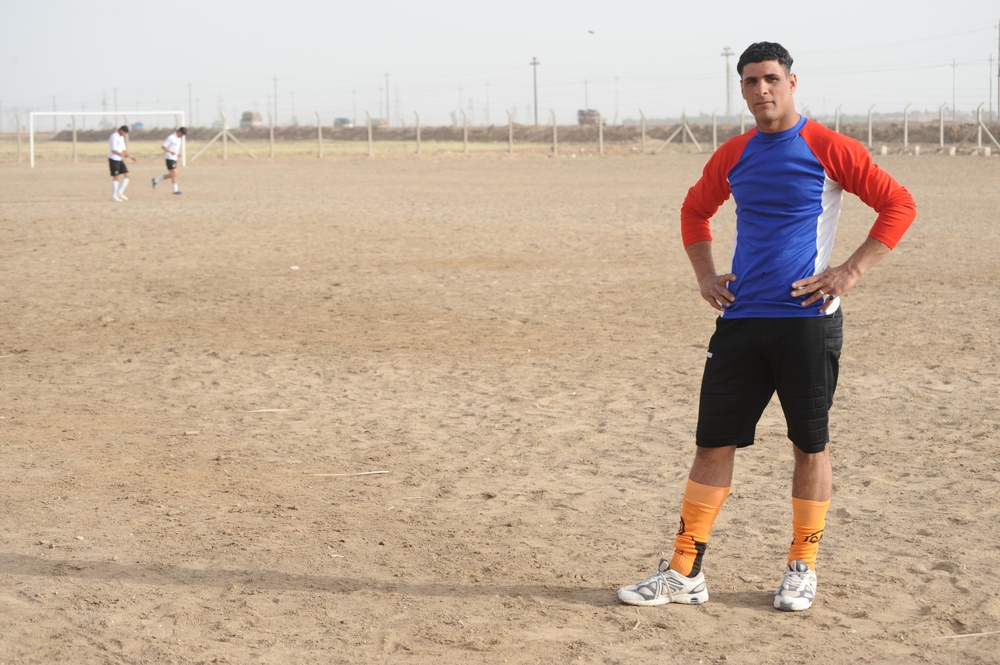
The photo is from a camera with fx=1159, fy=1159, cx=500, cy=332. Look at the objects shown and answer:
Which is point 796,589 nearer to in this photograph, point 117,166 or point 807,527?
point 807,527

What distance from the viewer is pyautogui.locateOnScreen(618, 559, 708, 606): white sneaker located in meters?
4.38

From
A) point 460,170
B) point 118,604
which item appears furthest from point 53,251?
point 460,170

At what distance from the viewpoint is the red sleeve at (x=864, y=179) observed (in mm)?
4121

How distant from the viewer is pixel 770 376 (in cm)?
436

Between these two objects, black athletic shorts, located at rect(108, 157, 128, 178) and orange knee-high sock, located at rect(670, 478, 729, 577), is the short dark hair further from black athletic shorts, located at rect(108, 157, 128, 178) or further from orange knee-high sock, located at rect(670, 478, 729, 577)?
black athletic shorts, located at rect(108, 157, 128, 178)

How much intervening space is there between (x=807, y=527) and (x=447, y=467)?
244 cm

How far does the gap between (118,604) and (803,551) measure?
8.60 feet

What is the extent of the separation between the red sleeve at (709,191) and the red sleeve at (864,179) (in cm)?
27

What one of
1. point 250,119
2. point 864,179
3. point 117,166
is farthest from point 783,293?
point 250,119

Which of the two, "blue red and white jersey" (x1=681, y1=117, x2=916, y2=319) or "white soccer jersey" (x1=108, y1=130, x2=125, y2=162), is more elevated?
"white soccer jersey" (x1=108, y1=130, x2=125, y2=162)

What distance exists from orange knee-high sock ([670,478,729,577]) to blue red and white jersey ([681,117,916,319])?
2.32 feet

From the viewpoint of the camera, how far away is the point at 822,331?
4207 mm

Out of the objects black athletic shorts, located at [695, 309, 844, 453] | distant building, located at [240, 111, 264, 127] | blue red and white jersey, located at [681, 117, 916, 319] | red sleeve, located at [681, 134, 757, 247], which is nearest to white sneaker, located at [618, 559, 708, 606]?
black athletic shorts, located at [695, 309, 844, 453]

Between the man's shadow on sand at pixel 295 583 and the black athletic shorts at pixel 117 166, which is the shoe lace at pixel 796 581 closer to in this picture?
the man's shadow on sand at pixel 295 583
